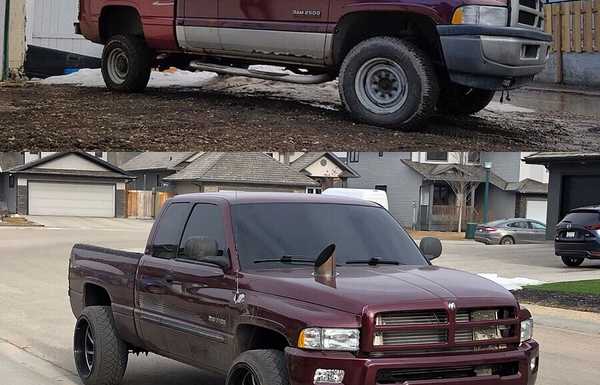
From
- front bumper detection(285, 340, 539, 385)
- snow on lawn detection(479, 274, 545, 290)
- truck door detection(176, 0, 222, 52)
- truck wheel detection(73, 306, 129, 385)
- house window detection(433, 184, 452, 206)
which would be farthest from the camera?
house window detection(433, 184, 452, 206)

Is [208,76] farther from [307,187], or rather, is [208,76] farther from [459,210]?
[459,210]

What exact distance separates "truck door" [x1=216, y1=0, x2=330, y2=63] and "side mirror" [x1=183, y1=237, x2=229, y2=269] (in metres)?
5.35

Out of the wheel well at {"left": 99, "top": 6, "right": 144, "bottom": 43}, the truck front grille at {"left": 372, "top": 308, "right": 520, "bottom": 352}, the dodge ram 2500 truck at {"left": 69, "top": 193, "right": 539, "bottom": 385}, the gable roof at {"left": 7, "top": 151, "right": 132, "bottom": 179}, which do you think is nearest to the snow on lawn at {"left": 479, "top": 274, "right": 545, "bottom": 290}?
the wheel well at {"left": 99, "top": 6, "right": 144, "bottom": 43}

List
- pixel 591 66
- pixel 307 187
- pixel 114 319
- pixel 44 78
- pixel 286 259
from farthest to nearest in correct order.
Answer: pixel 307 187
pixel 591 66
pixel 44 78
pixel 114 319
pixel 286 259

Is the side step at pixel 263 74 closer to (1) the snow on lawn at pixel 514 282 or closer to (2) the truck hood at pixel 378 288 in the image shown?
(2) the truck hood at pixel 378 288

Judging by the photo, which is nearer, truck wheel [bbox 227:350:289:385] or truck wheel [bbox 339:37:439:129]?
truck wheel [bbox 227:350:289:385]

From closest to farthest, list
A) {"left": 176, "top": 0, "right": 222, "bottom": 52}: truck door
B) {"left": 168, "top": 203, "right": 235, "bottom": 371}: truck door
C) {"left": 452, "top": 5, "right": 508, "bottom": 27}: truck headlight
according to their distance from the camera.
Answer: {"left": 168, "top": 203, "right": 235, "bottom": 371}: truck door < {"left": 452, "top": 5, "right": 508, "bottom": 27}: truck headlight < {"left": 176, "top": 0, "right": 222, "bottom": 52}: truck door

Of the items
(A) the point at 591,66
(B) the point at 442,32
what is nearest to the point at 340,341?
(B) the point at 442,32

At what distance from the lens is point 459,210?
47062mm

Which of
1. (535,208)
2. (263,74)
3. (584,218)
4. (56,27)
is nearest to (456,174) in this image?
(535,208)

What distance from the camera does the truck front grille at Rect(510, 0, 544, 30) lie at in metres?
10.3

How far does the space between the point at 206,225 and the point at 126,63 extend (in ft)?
23.0

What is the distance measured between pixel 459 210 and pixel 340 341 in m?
42.7

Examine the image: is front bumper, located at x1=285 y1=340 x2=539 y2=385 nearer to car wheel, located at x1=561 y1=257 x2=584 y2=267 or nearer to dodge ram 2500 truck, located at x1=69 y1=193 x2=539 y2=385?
dodge ram 2500 truck, located at x1=69 y1=193 x2=539 y2=385
